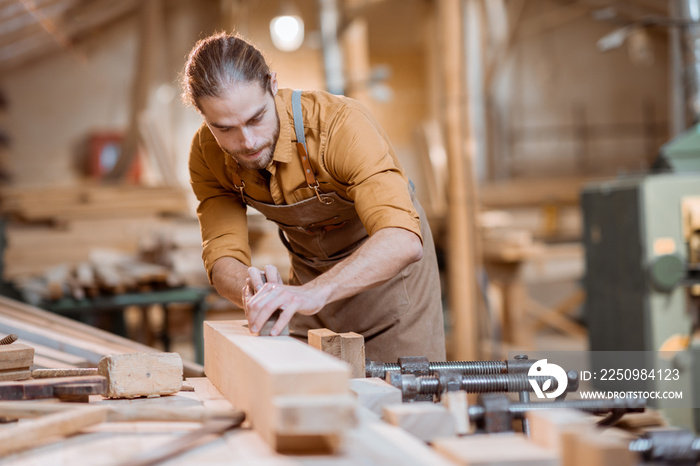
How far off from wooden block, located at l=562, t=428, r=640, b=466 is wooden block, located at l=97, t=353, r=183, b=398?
0.95 meters

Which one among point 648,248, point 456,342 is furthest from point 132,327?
point 648,248

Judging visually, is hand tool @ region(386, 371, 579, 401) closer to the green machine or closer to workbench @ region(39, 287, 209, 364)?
the green machine

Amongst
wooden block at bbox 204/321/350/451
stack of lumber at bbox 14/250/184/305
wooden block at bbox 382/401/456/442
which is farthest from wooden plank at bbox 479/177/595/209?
wooden block at bbox 382/401/456/442

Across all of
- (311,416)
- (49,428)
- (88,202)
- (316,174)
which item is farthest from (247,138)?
(88,202)

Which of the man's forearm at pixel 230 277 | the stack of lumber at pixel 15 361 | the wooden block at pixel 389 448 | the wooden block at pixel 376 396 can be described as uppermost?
the man's forearm at pixel 230 277

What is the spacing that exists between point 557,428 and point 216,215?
165 cm

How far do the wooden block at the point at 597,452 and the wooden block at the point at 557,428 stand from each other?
0.01 metres

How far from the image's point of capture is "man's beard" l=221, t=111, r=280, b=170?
2.26m

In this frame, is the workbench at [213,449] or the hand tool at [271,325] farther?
the hand tool at [271,325]

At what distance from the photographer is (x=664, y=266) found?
3.61m

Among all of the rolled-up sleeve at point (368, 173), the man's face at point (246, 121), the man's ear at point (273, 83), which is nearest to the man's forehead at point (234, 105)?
the man's face at point (246, 121)

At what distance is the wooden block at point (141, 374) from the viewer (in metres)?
1.69

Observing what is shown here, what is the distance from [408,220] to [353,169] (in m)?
0.24

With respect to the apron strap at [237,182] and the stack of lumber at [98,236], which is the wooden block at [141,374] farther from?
the stack of lumber at [98,236]
